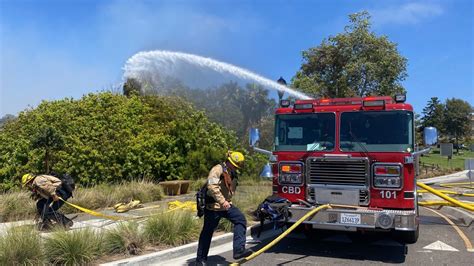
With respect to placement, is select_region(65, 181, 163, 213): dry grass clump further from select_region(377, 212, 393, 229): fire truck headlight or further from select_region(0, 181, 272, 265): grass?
select_region(377, 212, 393, 229): fire truck headlight

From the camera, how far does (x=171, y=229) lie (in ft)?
24.9

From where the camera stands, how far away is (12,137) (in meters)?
16.5

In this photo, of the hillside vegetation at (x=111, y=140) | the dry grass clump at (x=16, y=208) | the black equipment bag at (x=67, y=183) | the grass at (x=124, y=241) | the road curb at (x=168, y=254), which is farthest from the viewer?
the hillside vegetation at (x=111, y=140)

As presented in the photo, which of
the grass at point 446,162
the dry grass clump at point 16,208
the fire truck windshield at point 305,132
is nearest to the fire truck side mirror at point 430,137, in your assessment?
the fire truck windshield at point 305,132

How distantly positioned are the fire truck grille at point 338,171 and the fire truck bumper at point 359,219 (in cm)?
46

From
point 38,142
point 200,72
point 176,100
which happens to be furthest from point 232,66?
point 38,142

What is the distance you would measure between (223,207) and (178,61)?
8.87 m

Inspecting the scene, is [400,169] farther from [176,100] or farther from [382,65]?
[382,65]

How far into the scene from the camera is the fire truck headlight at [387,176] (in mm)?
7035

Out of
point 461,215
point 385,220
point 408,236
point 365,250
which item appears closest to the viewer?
point 385,220

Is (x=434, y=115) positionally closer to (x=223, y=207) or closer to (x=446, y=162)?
(x=446, y=162)

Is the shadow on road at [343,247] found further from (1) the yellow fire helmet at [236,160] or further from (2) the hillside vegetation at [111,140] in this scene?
(2) the hillside vegetation at [111,140]

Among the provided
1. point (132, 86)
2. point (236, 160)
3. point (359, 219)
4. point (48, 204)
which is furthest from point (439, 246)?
point (132, 86)

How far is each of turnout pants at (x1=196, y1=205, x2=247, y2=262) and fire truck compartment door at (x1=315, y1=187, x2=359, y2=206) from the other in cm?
168
